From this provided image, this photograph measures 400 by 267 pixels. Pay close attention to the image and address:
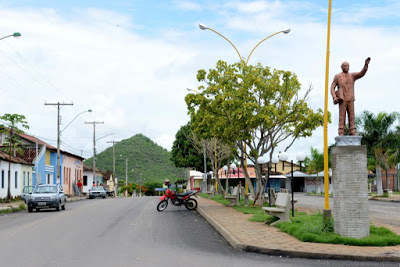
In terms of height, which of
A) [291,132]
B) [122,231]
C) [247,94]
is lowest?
[122,231]

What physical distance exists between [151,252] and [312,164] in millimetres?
50933

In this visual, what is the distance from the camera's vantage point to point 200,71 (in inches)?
983

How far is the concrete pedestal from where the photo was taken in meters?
11.6

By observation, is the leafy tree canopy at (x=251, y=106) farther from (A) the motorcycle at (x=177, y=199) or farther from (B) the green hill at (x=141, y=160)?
(B) the green hill at (x=141, y=160)

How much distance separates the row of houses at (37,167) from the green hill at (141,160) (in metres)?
18.8

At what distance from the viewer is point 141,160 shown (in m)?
108

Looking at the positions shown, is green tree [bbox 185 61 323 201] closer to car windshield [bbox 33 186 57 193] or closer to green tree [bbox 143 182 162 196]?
car windshield [bbox 33 186 57 193]

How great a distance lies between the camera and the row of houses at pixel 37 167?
4268cm

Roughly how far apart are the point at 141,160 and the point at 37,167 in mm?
54219

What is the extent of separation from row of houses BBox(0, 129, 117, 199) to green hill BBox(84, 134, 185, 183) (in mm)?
18788

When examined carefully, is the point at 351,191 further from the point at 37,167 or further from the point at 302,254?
the point at 37,167

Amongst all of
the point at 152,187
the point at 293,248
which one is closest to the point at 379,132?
the point at 293,248

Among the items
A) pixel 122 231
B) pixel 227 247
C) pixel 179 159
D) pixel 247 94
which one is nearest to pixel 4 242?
pixel 122 231

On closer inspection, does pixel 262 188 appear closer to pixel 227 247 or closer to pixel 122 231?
pixel 122 231
